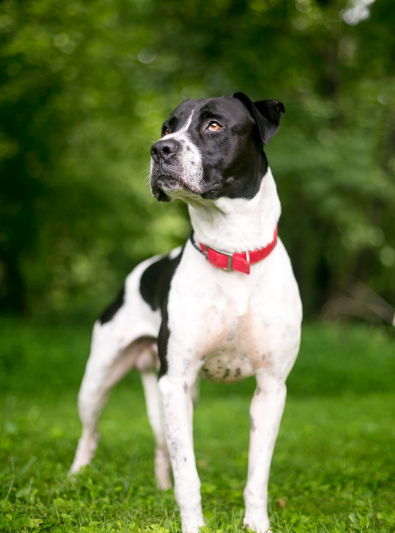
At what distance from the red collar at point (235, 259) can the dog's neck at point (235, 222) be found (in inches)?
1.3

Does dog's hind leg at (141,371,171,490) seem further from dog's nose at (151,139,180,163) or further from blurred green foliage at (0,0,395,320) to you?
blurred green foliage at (0,0,395,320)

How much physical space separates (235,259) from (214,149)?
601 mm

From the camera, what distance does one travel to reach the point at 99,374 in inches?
156

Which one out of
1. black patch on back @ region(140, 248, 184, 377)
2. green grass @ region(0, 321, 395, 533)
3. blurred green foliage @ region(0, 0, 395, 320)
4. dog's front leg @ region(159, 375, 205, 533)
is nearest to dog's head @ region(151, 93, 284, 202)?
black patch on back @ region(140, 248, 184, 377)

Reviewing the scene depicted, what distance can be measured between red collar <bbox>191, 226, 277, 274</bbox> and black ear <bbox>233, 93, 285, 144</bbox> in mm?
624

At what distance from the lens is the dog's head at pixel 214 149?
110 inches

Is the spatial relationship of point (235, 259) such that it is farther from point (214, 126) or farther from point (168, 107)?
point (168, 107)

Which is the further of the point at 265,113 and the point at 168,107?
the point at 168,107

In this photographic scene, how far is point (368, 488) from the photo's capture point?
3658 mm

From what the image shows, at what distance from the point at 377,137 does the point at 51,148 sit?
6.72 metres

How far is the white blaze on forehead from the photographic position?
2.78 m

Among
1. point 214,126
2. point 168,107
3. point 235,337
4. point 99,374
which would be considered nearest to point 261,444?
point 235,337

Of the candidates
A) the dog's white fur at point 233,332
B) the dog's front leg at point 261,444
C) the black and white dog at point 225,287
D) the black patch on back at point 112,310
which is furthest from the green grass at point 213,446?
the black patch on back at point 112,310

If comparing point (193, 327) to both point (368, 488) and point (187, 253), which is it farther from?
point (368, 488)
